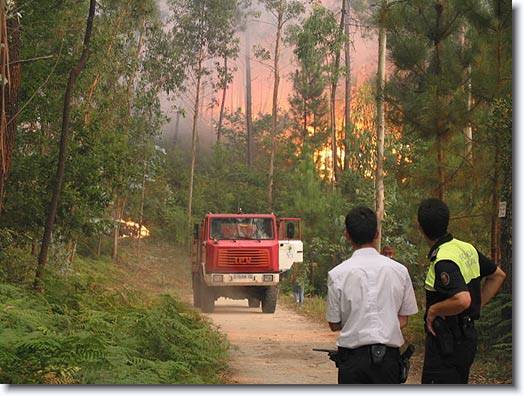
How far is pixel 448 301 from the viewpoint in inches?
178

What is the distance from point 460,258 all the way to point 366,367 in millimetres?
772

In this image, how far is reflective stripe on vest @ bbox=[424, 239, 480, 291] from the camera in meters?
4.61

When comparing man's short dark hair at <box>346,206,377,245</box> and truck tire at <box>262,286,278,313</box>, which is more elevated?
man's short dark hair at <box>346,206,377,245</box>

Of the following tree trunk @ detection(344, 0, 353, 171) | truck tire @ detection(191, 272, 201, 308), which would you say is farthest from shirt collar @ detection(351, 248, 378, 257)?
truck tire @ detection(191, 272, 201, 308)

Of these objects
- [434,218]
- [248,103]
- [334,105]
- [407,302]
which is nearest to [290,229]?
[334,105]

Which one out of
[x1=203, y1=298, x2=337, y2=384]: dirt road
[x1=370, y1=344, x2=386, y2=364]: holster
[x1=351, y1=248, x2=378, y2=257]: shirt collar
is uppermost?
[x1=351, y1=248, x2=378, y2=257]: shirt collar

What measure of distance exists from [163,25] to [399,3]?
14.9ft

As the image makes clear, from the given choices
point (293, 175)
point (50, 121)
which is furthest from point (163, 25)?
point (293, 175)

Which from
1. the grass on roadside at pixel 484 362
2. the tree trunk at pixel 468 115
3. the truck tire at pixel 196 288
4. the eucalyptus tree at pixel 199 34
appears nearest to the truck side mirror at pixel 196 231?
the eucalyptus tree at pixel 199 34

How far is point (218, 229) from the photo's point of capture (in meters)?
14.2

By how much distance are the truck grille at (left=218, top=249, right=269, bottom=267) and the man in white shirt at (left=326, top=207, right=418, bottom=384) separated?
11150 mm

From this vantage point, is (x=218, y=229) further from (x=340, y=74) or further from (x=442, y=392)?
(x=442, y=392)

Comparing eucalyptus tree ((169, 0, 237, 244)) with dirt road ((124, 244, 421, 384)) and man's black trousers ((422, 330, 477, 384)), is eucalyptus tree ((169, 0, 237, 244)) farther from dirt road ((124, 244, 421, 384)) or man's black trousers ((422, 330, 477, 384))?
man's black trousers ((422, 330, 477, 384))

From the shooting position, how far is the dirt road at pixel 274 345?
8.14m
